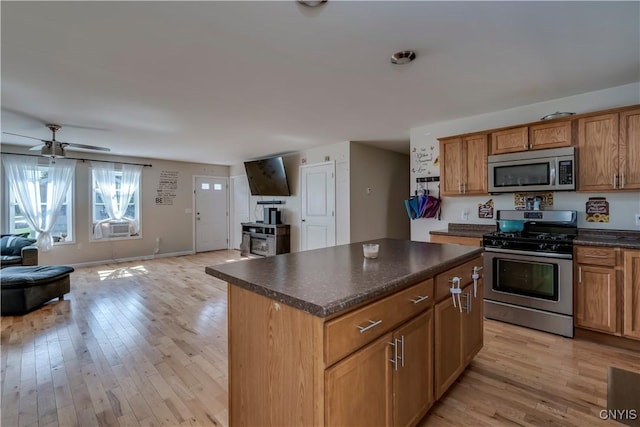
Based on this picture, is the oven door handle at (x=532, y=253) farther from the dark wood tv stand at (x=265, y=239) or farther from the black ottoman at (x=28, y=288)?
the black ottoman at (x=28, y=288)

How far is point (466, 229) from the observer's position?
3857mm

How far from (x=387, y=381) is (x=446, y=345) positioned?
2.23 feet

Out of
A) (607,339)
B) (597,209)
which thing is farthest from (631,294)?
(597,209)

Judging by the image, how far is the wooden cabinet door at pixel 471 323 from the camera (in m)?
2.02

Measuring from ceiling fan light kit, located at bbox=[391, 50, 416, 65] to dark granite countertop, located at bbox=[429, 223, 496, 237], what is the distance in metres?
2.07

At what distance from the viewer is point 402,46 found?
2125 millimetres

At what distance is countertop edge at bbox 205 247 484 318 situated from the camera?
A: 1.05 meters

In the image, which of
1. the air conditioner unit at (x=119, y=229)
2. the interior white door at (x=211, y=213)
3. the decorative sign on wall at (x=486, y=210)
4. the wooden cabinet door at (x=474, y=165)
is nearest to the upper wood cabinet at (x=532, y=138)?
the wooden cabinet door at (x=474, y=165)

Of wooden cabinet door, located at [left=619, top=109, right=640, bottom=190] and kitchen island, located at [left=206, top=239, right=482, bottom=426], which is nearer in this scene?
kitchen island, located at [left=206, top=239, right=482, bottom=426]

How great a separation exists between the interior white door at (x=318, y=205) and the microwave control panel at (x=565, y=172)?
3383 millimetres

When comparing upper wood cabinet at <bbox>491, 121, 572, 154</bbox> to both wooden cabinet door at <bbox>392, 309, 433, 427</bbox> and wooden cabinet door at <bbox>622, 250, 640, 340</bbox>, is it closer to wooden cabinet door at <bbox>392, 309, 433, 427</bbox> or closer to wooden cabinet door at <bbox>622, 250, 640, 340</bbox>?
wooden cabinet door at <bbox>622, 250, 640, 340</bbox>

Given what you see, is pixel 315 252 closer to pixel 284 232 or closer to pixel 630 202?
pixel 630 202

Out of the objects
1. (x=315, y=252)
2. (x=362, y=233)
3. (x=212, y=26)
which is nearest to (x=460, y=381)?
(x=315, y=252)

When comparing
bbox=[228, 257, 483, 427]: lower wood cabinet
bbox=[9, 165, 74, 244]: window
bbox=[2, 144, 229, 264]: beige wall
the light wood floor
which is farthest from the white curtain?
bbox=[228, 257, 483, 427]: lower wood cabinet
